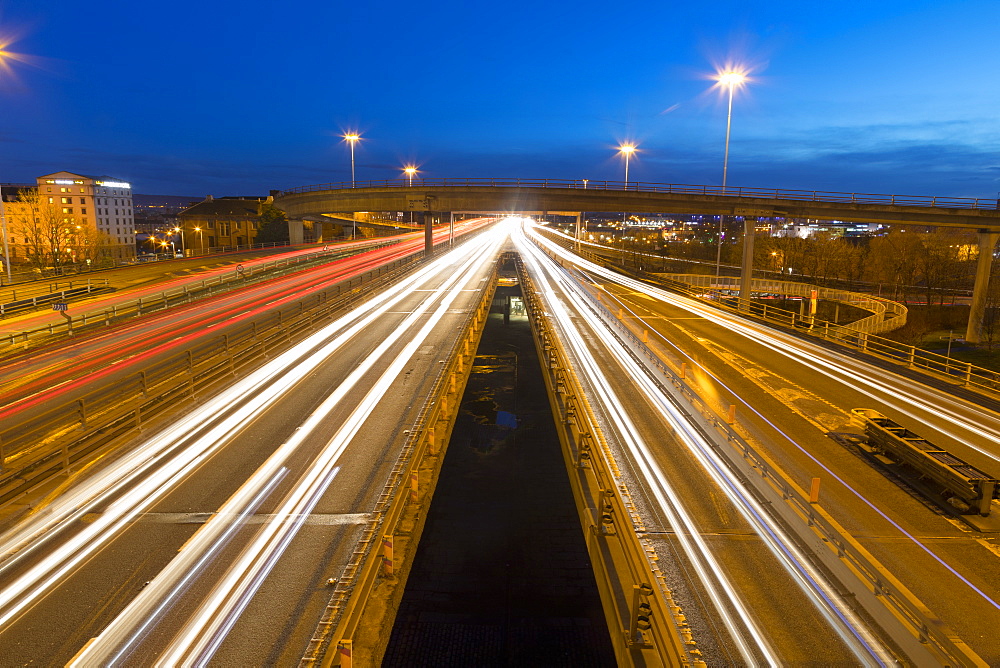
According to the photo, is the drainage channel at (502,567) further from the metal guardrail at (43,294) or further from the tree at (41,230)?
the tree at (41,230)

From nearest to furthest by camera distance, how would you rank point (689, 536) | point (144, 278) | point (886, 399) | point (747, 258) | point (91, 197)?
point (689, 536), point (886, 399), point (747, 258), point (144, 278), point (91, 197)

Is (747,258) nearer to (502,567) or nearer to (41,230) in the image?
(502,567)

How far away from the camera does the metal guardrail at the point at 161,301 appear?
2568 cm

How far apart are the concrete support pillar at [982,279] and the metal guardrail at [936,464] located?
41738 millimetres

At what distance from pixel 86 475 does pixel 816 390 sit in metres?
21.8

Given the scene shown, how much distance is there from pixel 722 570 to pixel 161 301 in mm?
34332

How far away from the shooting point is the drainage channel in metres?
10.1

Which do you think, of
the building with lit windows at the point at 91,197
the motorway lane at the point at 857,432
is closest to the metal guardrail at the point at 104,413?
the motorway lane at the point at 857,432

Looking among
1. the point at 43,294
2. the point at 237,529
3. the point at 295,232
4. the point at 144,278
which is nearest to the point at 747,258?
the point at 237,529

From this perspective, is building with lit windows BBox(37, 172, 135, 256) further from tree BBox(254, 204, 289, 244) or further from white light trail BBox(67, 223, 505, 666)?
white light trail BBox(67, 223, 505, 666)

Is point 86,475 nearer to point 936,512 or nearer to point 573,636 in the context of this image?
point 573,636

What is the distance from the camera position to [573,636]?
10375 mm

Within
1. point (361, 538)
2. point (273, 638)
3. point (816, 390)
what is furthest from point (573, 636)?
point (816, 390)

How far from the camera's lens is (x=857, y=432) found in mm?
17328
